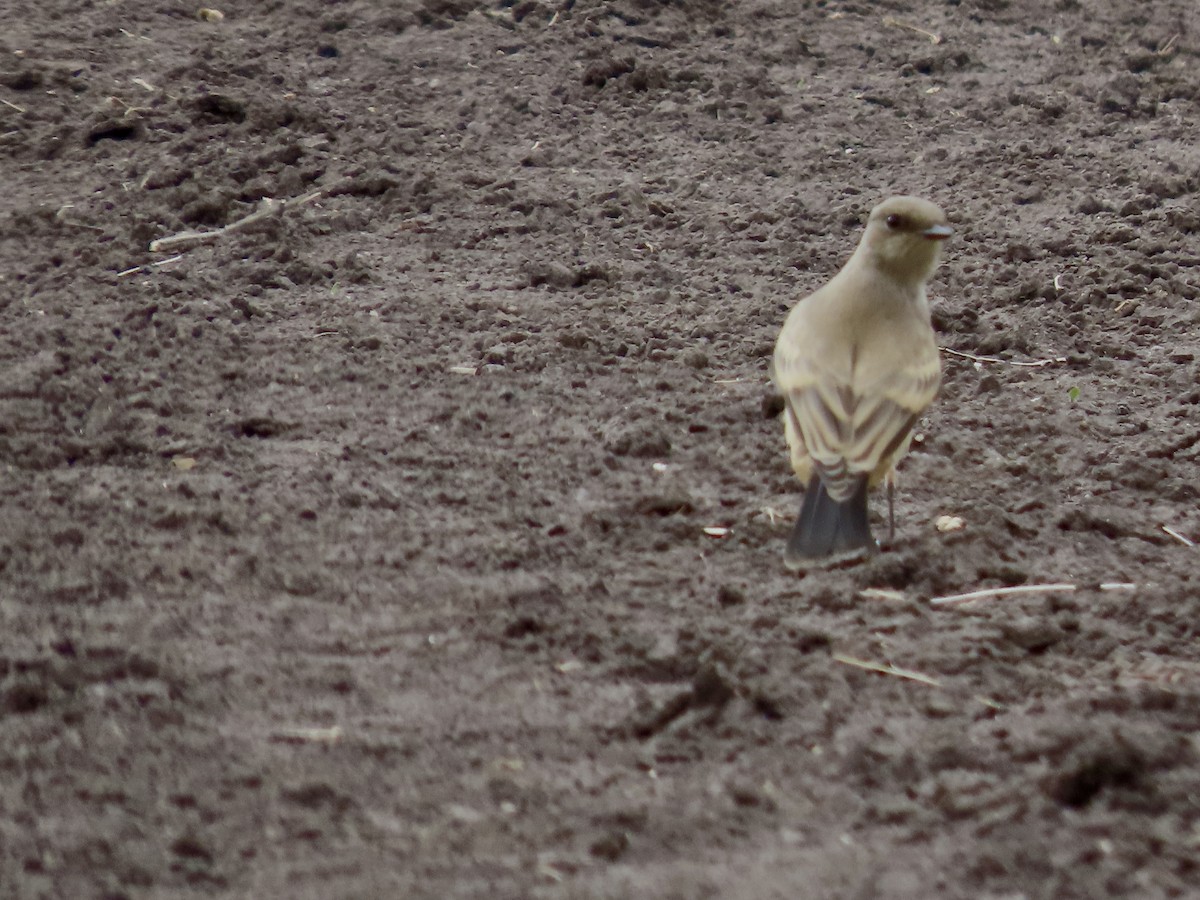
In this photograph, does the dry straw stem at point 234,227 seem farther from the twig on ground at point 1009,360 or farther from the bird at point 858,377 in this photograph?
the twig on ground at point 1009,360

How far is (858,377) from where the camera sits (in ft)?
15.8

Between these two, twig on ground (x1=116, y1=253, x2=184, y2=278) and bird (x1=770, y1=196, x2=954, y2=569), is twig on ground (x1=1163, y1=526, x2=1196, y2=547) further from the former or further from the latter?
twig on ground (x1=116, y1=253, x2=184, y2=278)

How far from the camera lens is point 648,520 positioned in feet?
16.0

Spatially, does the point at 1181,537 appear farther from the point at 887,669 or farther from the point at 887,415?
the point at 887,669

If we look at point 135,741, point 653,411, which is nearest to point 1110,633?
point 653,411

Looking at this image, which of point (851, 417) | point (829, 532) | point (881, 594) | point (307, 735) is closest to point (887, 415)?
point (851, 417)

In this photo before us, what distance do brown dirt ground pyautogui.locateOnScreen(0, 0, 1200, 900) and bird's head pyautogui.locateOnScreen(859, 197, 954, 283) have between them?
661 millimetres

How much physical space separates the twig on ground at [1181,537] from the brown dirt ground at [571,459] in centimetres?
4

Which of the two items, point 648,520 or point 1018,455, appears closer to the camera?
point 648,520

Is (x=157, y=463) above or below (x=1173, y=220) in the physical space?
below

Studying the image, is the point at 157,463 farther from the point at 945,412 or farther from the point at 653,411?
the point at 945,412

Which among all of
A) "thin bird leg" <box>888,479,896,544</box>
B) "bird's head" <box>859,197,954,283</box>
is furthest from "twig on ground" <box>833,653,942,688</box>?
"bird's head" <box>859,197,954,283</box>

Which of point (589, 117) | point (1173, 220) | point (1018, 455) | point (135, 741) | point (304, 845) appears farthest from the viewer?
point (589, 117)

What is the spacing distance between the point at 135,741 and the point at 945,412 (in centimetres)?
332
